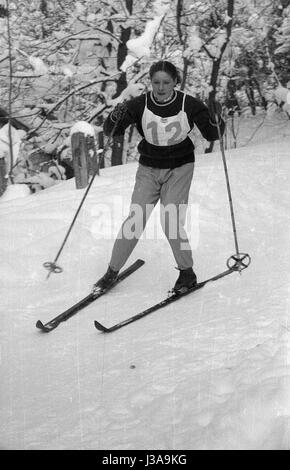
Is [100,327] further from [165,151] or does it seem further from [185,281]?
[165,151]

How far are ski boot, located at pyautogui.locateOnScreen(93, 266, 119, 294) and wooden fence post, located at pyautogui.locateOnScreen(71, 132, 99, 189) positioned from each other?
2.16 metres

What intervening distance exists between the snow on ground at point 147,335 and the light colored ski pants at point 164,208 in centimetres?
37

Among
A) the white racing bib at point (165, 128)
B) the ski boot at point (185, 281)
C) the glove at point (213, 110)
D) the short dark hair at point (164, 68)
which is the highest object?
the short dark hair at point (164, 68)

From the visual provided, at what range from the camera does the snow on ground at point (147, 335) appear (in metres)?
2.14

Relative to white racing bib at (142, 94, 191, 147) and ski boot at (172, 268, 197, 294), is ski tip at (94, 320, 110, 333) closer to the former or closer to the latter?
ski boot at (172, 268, 197, 294)

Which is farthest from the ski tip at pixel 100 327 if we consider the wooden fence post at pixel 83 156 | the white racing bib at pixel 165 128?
the wooden fence post at pixel 83 156

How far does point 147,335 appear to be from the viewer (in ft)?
10.9

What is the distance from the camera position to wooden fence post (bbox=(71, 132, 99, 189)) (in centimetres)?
620

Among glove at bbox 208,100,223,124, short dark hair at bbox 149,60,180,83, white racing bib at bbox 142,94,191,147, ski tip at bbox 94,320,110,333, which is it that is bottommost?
ski tip at bbox 94,320,110,333

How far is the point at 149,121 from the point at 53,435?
2495 millimetres

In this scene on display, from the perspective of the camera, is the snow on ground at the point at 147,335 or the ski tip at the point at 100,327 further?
the ski tip at the point at 100,327

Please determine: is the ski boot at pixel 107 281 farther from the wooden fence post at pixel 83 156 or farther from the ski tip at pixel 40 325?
the wooden fence post at pixel 83 156

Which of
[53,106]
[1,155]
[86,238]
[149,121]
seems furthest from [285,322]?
[53,106]

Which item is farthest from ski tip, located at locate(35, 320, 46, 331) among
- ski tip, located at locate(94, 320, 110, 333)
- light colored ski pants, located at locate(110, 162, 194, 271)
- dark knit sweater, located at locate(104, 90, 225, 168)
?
dark knit sweater, located at locate(104, 90, 225, 168)
